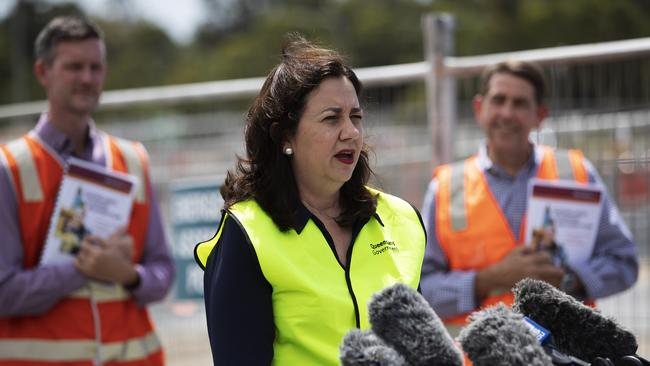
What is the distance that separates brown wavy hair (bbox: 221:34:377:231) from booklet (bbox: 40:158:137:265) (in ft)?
4.96

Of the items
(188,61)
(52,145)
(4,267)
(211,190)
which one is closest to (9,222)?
(4,267)

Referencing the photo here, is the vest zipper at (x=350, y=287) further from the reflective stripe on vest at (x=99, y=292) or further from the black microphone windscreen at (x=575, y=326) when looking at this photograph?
the reflective stripe on vest at (x=99, y=292)

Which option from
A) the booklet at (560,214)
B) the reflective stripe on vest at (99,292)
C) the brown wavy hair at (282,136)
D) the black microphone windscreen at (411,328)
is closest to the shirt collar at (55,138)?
the reflective stripe on vest at (99,292)

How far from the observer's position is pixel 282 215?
8.48ft

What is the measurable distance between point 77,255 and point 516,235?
198 centimetres

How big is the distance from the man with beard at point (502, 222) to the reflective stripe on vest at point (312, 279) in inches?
56.0

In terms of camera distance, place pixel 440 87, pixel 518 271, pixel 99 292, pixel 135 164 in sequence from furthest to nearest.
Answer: pixel 440 87
pixel 135 164
pixel 99 292
pixel 518 271

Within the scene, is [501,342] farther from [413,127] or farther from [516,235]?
[413,127]

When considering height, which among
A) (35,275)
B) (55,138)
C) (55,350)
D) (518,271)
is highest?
(55,138)

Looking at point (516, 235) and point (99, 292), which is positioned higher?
point (516, 235)

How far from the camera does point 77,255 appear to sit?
408cm

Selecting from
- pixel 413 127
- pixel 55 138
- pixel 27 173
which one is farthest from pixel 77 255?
pixel 413 127

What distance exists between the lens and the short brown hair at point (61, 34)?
4.28 m

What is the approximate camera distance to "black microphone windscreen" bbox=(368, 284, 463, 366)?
186 cm
